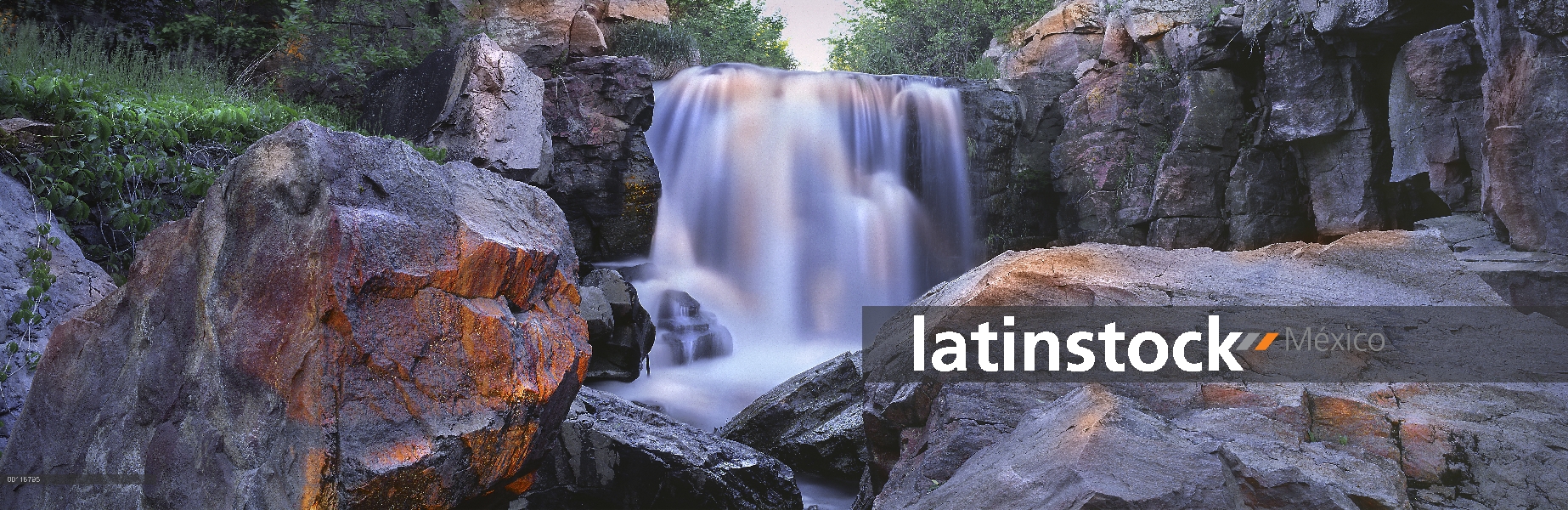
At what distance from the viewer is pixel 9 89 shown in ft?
18.1

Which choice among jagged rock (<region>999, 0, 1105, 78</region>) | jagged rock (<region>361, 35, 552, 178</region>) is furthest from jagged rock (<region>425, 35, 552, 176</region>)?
jagged rock (<region>999, 0, 1105, 78</region>)

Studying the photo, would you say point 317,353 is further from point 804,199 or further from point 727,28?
point 727,28

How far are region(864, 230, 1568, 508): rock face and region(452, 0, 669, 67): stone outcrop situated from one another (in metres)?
9.08

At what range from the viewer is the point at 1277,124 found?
1095 centimetres

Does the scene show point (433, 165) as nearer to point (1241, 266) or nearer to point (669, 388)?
point (1241, 266)

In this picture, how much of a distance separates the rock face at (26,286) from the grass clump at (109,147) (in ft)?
0.58

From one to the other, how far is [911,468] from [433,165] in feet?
7.11

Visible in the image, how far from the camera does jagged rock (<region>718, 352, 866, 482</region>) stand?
18.3 ft

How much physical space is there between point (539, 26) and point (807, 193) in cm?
431

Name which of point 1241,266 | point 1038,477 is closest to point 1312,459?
point 1038,477

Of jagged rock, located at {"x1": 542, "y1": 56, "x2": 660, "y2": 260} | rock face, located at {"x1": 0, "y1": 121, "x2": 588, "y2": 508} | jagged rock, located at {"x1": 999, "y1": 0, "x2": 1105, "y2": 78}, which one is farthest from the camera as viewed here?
jagged rock, located at {"x1": 999, "y1": 0, "x2": 1105, "y2": 78}
